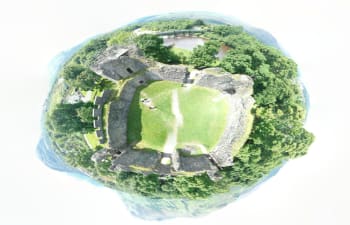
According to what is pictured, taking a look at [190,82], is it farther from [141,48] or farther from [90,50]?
[90,50]

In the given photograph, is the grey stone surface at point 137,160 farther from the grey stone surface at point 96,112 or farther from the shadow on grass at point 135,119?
the grey stone surface at point 96,112

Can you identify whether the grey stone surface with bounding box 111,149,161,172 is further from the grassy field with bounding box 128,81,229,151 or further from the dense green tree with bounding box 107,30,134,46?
the dense green tree with bounding box 107,30,134,46

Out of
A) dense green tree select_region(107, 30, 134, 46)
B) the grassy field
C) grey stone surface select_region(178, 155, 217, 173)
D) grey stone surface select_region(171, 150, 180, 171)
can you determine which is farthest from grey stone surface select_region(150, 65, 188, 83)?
grey stone surface select_region(178, 155, 217, 173)

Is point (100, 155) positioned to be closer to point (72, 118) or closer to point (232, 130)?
point (72, 118)

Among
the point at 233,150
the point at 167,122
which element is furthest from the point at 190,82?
the point at 233,150

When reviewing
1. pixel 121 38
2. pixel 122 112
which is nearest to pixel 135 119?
pixel 122 112

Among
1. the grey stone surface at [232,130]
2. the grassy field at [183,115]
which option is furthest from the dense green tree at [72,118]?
the grey stone surface at [232,130]
